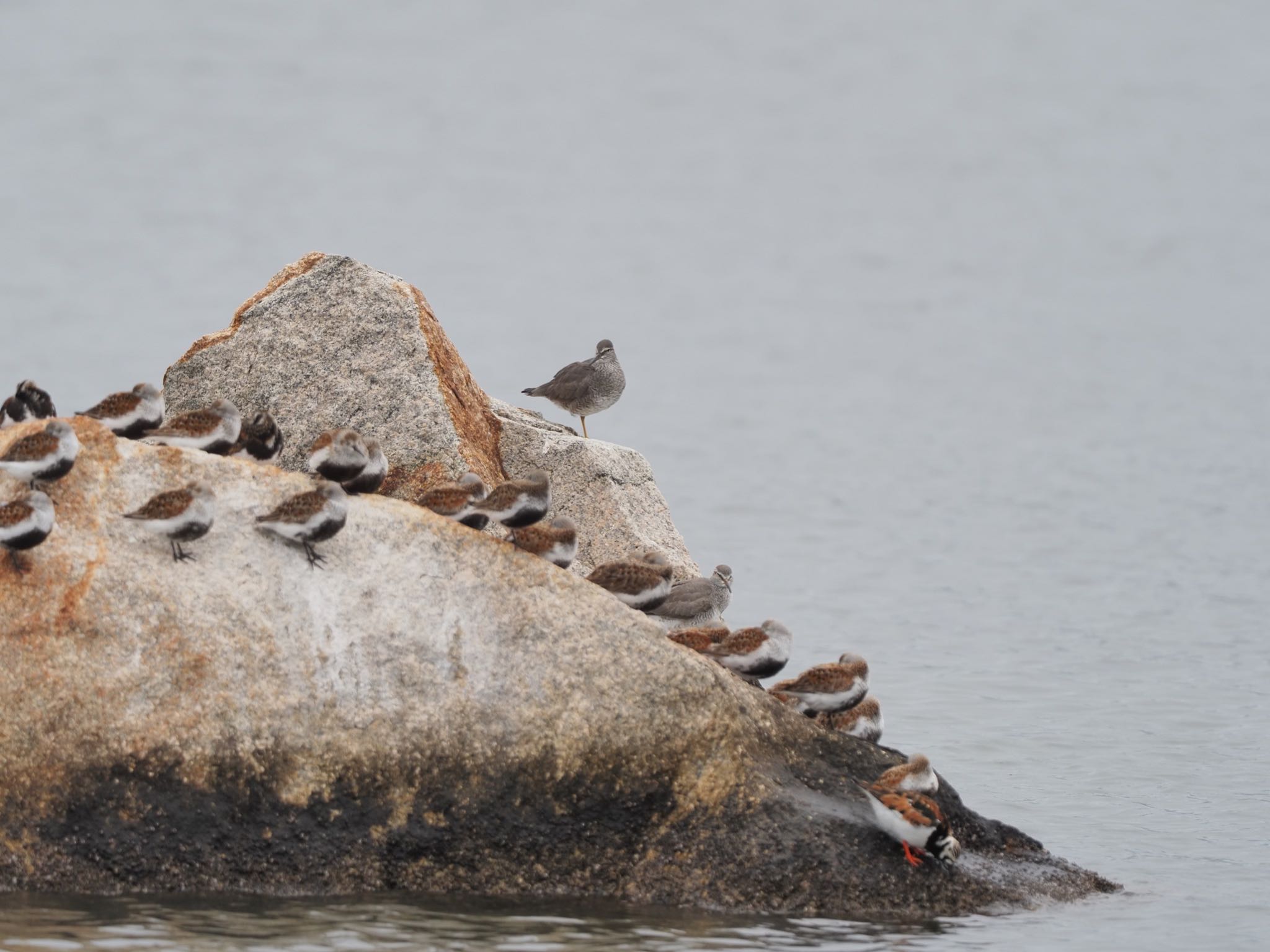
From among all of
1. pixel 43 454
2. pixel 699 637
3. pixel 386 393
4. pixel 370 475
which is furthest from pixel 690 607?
pixel 43 454

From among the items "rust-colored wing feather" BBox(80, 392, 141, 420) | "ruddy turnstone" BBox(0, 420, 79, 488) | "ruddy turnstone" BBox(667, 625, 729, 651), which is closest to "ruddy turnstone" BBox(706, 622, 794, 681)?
"ruddy turnstone" BBox(667, 625, 729, 651)

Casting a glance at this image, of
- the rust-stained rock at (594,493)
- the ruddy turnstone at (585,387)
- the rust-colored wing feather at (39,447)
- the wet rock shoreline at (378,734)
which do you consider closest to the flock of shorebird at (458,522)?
the rust-colored wing feather at (39,447)

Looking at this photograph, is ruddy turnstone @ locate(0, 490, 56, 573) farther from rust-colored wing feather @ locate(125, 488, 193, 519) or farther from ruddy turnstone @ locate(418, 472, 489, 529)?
ruddy turnstone @ locate(418, 472, 489, 529)

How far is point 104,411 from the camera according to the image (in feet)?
46.2

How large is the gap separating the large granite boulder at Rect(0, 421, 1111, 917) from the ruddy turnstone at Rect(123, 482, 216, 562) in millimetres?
259

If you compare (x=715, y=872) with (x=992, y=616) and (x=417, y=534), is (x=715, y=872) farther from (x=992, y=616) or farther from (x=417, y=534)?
(x=992, y=616)

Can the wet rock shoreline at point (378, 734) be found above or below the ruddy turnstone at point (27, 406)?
below

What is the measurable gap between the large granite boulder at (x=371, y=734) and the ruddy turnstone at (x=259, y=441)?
1.35 meters

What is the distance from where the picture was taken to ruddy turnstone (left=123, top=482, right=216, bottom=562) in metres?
12.6

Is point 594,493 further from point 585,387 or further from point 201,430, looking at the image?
point 201,430

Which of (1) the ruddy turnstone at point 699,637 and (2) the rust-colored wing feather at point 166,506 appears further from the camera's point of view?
(1) the ruddy turnstone at point 699,637

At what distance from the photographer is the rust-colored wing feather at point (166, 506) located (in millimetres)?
12633

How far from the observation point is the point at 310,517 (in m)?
12.9

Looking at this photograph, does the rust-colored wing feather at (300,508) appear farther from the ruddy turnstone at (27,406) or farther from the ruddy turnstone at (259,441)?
the ruddy turnstone at (27,406)
